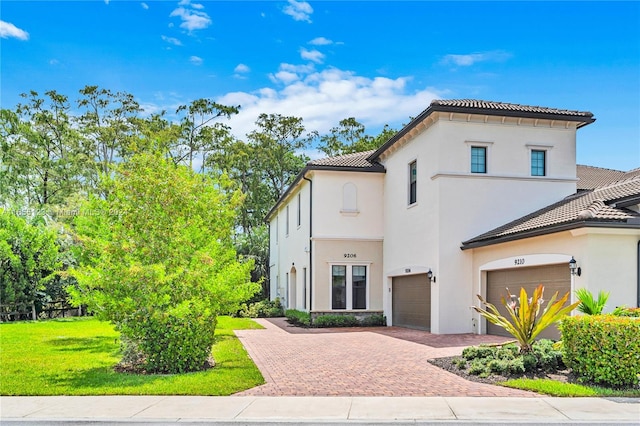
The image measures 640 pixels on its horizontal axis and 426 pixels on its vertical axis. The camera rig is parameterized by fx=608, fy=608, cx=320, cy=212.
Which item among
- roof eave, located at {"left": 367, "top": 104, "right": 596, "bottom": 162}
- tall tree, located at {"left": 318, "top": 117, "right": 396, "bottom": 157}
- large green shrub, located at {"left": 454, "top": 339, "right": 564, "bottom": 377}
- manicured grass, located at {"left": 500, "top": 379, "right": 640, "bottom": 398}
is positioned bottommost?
manicured grass, located at {"left": 500, "top": 379, "right": 640, "bottom": 398}

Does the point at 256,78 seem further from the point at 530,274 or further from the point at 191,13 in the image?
the point at 530,274

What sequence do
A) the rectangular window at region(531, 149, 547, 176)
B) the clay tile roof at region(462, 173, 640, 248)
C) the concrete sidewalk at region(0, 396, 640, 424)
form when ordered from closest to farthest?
the concrete sidewalk at region(0, 396, 640, 424)
the clay tile roof at region(462, 173, 640, 248)
the rectangular window at region(531, 149, 547, 176)

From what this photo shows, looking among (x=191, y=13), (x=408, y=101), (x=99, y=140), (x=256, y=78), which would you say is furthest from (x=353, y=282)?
(x=99, y=140)

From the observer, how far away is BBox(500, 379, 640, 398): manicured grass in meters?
9.66

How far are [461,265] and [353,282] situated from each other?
23.9 ft

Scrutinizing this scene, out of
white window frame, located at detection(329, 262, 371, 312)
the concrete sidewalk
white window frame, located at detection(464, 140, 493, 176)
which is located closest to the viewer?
the concrete sidewalk


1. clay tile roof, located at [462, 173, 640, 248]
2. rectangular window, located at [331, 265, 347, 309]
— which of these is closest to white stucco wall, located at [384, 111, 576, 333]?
clay tile roof, located at [462, 173, 640, 248]

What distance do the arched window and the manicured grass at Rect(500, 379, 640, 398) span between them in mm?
16502

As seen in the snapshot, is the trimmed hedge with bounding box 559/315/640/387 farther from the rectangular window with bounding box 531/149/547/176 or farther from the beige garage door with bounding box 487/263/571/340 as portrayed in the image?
the rectangular window with bounding box 531/149/547/176

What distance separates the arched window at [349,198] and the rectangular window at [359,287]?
2.61m

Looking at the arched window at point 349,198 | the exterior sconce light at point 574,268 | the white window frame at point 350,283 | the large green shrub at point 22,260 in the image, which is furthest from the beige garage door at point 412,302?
the large green shrub at point 22,260

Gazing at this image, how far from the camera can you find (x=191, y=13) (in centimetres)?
1695

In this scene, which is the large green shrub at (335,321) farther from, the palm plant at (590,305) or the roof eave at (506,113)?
the palm plant at (590,305)

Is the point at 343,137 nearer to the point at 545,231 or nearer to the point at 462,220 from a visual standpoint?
the point at 462,220
